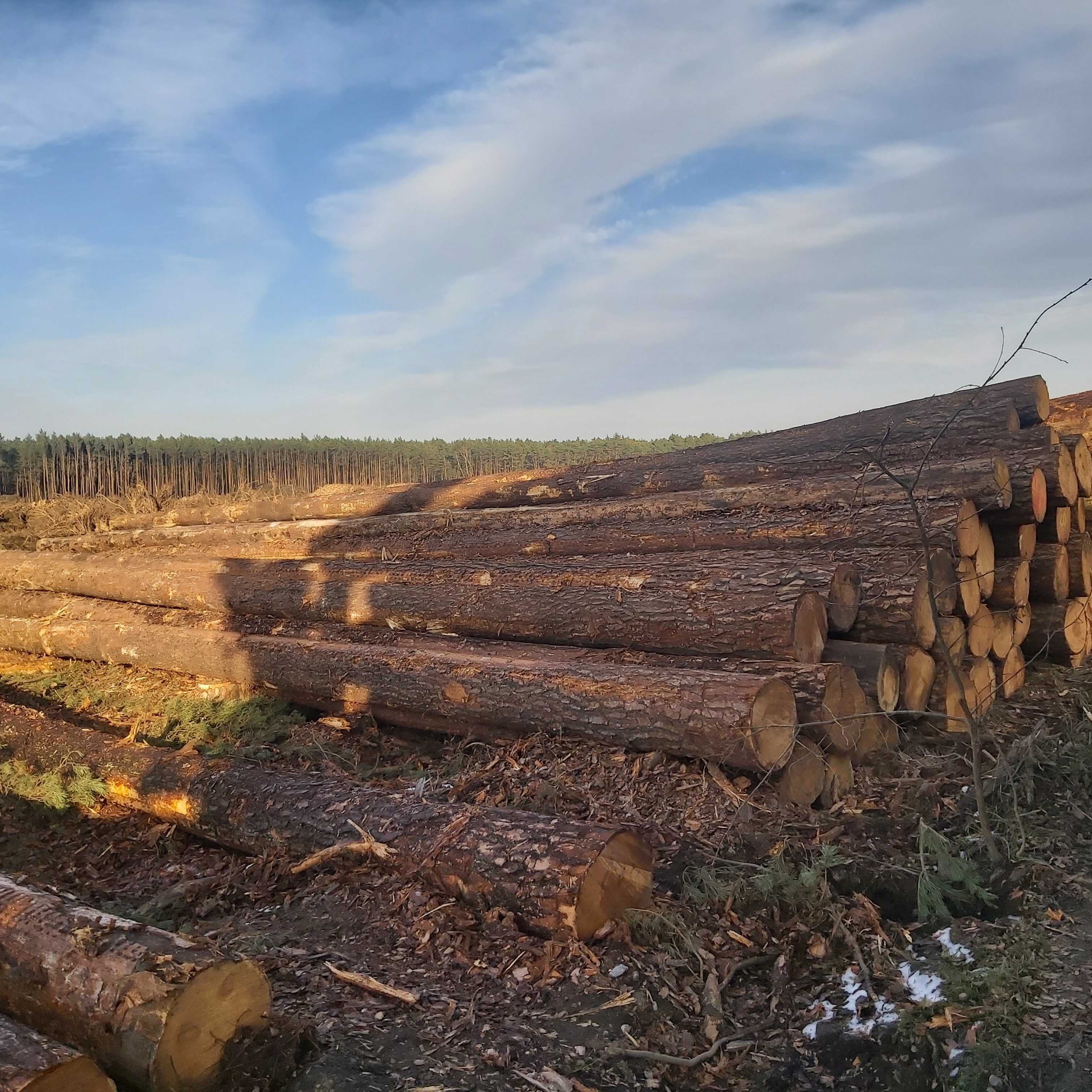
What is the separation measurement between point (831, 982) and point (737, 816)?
113cm

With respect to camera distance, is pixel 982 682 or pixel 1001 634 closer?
pixel 982 682

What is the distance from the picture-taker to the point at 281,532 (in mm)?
11727

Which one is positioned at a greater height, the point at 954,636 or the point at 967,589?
the point at 967,589

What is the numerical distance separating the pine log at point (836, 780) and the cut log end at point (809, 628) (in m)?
0.61

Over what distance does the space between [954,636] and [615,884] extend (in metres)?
3.60

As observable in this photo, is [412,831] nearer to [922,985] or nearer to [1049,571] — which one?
[922,985]

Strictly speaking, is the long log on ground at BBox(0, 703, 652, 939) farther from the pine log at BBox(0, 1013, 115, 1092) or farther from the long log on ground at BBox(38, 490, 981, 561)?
the long log on ground at BBox(38, 490, 981, 561)

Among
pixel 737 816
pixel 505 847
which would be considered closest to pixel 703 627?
pixel 737 816

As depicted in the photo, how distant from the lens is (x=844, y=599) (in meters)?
5.90

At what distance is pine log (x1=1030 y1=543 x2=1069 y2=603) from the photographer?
7445 mm

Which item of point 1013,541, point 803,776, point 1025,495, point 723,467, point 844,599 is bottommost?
point 803,776

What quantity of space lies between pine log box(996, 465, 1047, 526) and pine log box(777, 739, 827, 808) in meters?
2.78

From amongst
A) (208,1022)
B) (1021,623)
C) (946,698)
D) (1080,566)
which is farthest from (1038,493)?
(208,1022)

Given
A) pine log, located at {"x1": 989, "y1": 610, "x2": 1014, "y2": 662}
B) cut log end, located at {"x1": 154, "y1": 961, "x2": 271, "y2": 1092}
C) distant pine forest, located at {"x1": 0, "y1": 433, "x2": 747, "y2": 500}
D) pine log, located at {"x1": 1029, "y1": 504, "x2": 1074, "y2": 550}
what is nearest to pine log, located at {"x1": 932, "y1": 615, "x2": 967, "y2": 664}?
pine log, located at {"x1": 989, "y1": 610, "x2": 1014, "y2": 662}
